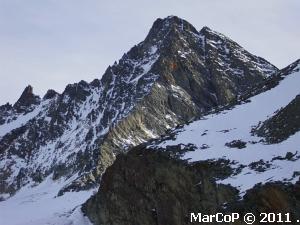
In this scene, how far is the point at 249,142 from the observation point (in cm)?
5541

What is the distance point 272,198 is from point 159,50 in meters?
98.8

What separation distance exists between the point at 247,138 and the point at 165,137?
10978 mm

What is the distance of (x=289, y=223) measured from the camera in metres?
41.8

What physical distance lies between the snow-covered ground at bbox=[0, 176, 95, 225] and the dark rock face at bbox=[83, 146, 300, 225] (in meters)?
11.2

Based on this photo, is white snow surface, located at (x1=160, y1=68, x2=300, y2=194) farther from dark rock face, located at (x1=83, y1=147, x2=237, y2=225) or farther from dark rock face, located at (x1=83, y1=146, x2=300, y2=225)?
dark rock face, located at (x1=83, y1=147, x2=237, y2=225)

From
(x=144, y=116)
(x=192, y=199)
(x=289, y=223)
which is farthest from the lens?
(x=144, y=116)

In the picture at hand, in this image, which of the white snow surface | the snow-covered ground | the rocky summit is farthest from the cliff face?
the snow-covered ground

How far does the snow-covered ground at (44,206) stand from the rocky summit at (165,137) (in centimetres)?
51

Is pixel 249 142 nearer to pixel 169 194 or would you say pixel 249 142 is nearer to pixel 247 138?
pixel 247 138

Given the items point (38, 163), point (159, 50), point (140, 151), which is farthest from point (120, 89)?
point (140, 151)

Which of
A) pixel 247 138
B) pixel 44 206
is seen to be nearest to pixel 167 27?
pixel 44 206

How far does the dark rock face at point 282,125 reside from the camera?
52.7 m

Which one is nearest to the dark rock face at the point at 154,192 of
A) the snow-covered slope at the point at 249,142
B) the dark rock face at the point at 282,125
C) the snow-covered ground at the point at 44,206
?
the snow-covered slope at the point at 249,142

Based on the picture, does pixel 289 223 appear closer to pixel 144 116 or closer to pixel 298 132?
pixel 298 132
